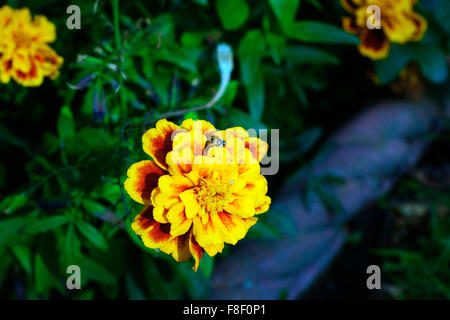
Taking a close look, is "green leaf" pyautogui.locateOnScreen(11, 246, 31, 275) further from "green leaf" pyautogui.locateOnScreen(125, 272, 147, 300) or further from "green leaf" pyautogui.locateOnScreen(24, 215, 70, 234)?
"green leaf" pyautogui.locateOnScreen(125, 272, 147, 300)

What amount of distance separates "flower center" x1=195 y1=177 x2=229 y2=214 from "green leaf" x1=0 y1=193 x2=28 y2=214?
1.68 ft

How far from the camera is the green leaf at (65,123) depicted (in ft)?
3.34

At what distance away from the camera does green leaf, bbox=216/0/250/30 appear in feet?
3.69

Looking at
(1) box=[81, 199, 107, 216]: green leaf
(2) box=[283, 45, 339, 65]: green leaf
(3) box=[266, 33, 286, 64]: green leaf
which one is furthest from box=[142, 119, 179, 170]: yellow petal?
(2) box=[283, 45, 339, 65]: green leaf

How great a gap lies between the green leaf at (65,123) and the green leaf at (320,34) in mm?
598

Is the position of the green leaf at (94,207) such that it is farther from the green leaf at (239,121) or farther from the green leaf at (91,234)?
the green leaf at (239,121)

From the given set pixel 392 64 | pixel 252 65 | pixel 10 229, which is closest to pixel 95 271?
pixel 10 229

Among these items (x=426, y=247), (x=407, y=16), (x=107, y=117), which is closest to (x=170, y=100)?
(x=107, y=117)

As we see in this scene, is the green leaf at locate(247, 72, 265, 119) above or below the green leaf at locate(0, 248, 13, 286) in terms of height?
above

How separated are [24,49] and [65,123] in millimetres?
181

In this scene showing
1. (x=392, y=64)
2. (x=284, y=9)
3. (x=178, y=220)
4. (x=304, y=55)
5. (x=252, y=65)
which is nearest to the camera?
(x=178, y=220)

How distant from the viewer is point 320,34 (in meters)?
1.19

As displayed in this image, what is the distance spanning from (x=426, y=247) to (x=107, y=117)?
1277 millimetres

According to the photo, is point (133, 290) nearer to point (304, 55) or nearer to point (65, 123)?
point (65, 123)
